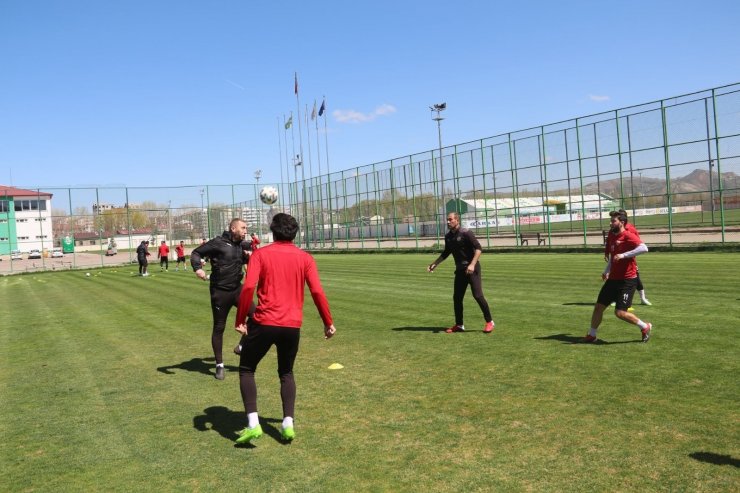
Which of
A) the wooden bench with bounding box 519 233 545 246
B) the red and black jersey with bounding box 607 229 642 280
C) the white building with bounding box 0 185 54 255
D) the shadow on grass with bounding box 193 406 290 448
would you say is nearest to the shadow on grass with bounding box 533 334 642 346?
the red and black jersey with bounding box 607 229 642 280

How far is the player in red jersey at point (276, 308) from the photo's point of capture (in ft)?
18.2

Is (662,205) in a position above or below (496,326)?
above

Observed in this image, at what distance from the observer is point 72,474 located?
5.11 meters

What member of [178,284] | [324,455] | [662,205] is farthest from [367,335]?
[662,205]

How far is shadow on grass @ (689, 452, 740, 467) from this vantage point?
4562 mm

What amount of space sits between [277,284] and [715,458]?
3.80 meters

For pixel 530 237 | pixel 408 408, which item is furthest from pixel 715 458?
pixel 530 237

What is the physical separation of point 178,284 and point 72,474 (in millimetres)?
21342

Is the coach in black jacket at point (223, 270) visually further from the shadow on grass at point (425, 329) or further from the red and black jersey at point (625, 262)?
the red and black jersey at point (625, 262)

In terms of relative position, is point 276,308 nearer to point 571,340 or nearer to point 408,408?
point 408,408

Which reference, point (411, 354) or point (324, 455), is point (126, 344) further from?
point (324, 455)

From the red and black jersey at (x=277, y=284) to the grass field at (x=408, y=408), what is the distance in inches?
46.1

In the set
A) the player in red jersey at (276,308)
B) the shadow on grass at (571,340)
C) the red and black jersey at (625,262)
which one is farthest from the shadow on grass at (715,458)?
the red and black jersey at (625,262)

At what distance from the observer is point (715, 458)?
15.3ft
